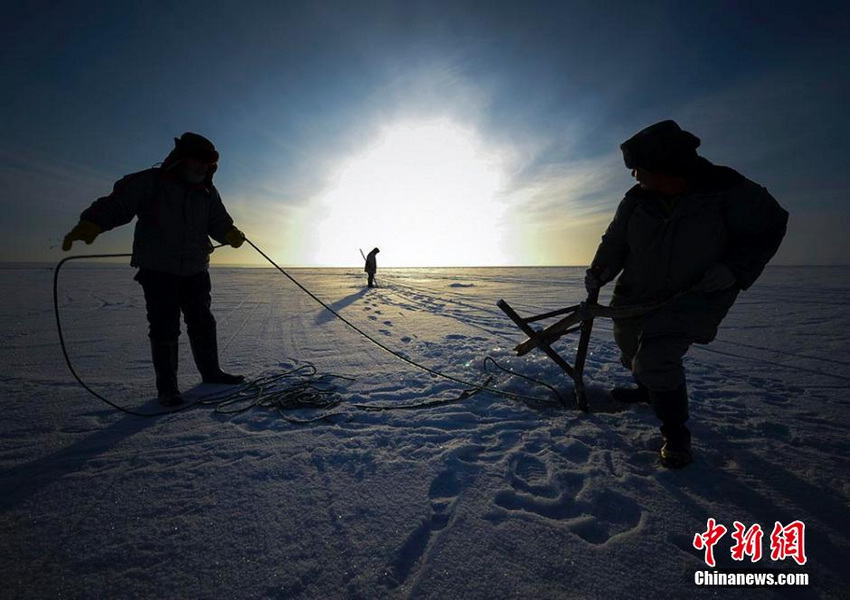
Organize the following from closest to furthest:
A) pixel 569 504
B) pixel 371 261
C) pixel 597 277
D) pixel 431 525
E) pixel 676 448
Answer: pixel 431 525, pixel 569 504, pixel 676 448, pixel 597 277, pixel 371 261

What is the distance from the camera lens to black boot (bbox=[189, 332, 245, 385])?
10.6 feet

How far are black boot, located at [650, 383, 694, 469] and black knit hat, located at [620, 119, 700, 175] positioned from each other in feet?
4.10

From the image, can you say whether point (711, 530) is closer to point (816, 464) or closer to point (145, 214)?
point (816, 464)

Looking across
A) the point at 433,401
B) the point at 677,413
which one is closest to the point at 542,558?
the point at 677,413

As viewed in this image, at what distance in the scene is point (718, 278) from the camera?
180 centimetres

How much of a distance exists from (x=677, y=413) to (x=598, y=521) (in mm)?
855

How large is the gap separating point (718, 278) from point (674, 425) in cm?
87

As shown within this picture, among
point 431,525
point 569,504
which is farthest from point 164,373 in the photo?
point 569,504

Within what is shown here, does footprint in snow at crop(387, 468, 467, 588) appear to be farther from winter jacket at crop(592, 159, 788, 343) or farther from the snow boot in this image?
winter jacket at crop(592, 159, 788, 343)

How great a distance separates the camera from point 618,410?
107 inches

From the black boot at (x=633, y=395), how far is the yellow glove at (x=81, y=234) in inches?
167

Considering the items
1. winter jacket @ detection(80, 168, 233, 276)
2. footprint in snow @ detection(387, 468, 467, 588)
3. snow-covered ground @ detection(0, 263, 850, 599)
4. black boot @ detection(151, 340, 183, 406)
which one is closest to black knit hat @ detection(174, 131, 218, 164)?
winter jacket @ detection(80, 168, 233, 276)

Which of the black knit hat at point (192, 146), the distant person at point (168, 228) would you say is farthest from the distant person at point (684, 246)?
the distant person at point (168, 228)

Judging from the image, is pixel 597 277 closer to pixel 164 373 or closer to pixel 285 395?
pixel 285 395
